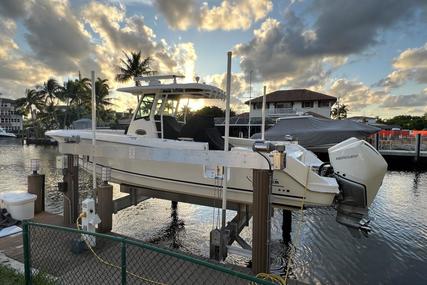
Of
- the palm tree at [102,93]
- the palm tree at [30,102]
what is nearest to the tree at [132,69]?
the palm tree at [102,93]

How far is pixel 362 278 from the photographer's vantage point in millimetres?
5383

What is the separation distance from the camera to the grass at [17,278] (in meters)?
3.25

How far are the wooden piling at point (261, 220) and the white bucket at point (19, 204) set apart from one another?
14.8ft

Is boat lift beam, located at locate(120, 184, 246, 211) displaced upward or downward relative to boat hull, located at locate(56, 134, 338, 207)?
downward

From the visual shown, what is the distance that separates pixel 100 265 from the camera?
12.7 ft

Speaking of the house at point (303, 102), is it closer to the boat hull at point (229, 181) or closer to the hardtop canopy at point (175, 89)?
the hardtop canopy at point (175, 89)

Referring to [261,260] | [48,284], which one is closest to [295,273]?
[261,260]

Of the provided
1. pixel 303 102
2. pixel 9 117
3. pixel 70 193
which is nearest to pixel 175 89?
pixel 70 193

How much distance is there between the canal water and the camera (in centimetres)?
559

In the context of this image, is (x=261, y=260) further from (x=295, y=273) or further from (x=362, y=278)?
(x=362, y=278)

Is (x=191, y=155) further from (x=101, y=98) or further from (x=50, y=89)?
(x=50, y=89)

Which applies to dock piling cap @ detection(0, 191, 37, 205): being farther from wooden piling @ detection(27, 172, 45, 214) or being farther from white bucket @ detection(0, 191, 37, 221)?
wooden piling @ detection(27, 172, 45, 214)

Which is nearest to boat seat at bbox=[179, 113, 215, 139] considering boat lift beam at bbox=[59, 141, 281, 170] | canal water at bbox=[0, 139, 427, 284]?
boat lift beam at bbox=[59, 141, 281, 170]

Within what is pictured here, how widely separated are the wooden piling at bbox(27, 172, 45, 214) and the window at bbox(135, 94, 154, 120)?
257cm
